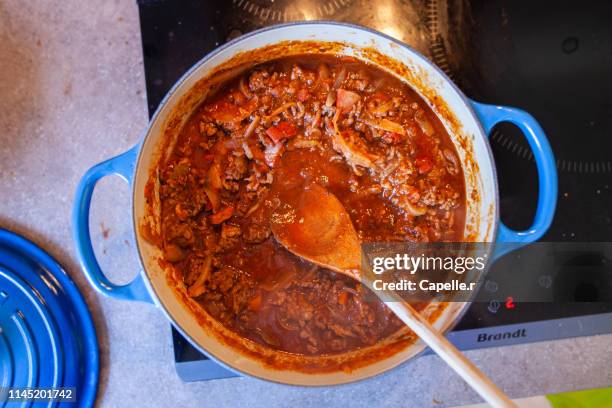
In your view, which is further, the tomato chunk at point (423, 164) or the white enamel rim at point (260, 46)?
the tomato chunk at point (423, 164)

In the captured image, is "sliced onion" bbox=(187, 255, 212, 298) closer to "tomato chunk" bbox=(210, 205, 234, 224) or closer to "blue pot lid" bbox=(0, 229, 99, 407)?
"tomato chunk" bbox=(210, 205, 234, 224)

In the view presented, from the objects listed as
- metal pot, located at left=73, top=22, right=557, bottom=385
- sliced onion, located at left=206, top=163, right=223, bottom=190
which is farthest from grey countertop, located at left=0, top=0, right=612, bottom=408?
sliced onion, located at left=206, top=163, right=223, bottom=190

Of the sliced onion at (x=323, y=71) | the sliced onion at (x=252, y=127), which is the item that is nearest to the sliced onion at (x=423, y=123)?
the sliced onion at (x=323, y=71)

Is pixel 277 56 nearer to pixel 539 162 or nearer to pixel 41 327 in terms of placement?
pixel 539 162

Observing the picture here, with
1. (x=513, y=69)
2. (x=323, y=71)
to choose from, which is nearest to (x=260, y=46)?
(x=323, y=71)

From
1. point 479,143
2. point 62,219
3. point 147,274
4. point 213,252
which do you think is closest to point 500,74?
point 479,143

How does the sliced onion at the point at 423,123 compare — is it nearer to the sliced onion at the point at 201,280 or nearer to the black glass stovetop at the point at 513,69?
the black glass stovetop at the point at 513,69
